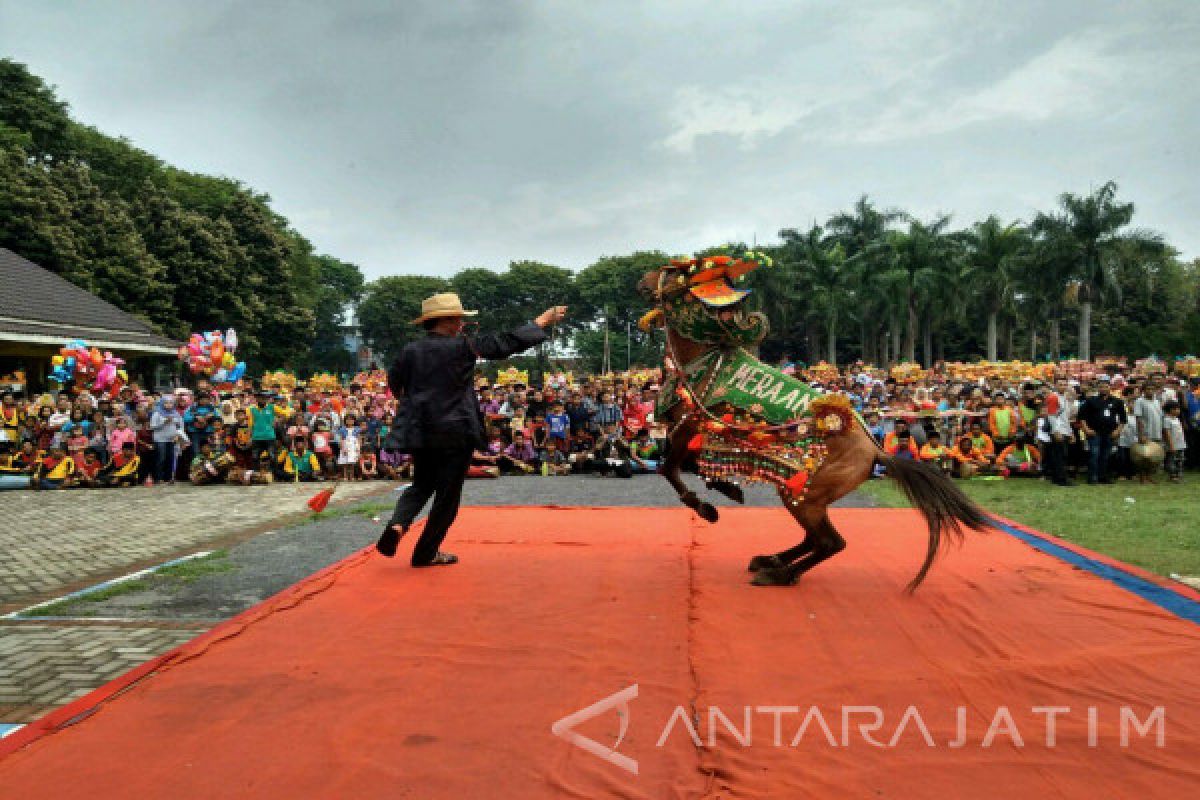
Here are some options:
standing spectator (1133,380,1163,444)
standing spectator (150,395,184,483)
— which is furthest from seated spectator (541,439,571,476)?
standing spectator (1133,380,1163,444)

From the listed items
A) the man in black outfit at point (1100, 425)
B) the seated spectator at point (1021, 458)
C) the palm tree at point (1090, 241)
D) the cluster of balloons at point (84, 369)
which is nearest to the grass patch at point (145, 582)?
the seated spectator at point (1021, 458)

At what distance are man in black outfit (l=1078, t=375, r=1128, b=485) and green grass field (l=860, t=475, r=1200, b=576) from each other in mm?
320

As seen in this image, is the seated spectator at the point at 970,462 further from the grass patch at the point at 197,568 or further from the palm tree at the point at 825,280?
the palm tree at the point at 825,280

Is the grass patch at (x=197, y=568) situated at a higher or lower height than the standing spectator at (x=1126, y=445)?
lower

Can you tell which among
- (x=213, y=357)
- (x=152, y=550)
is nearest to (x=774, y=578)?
(x=152, y=550)

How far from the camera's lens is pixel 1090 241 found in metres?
30.7

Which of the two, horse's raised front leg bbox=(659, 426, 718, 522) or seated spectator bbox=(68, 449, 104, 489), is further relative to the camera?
seated spectator bbox=(68, 449, 104, 489)

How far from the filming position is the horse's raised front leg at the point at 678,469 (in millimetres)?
4207

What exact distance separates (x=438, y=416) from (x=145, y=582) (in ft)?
6.98

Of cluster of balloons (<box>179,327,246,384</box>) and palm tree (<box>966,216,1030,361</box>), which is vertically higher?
palm tree (<box>966,216,1030,361</box>)

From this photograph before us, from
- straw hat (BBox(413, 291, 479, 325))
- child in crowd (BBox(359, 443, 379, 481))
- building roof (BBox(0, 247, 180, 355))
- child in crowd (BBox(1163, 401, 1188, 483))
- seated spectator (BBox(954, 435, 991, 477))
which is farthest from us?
building roof (BBox(0, 247, 180, 355))

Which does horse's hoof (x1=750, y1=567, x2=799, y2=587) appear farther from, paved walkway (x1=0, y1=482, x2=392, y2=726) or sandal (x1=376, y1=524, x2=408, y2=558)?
paved walkway (x1=0, y1=482, x2=392, y2=726)

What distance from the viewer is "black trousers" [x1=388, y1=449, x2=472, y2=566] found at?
419 cm

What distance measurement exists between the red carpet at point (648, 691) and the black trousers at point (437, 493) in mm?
215
